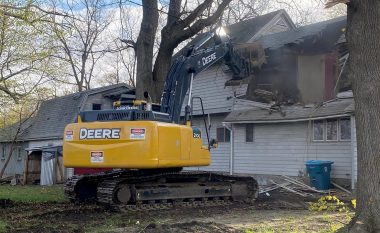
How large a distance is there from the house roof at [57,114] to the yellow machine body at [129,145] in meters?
19.9

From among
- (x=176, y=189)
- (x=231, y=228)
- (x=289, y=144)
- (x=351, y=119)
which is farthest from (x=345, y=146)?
(x=231, y=228)

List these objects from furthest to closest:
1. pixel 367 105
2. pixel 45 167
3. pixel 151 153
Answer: pixel 45 167 → pixel 151 153 → pixel 367 105

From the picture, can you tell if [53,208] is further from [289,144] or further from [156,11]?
[289,144]

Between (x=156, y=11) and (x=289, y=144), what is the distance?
313 inches

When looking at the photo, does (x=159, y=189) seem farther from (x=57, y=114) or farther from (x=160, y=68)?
(x=57, y=114)

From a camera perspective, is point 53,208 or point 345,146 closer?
point 53,208

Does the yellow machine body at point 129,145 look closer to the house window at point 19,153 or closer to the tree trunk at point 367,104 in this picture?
the tree trunk at point 367,104

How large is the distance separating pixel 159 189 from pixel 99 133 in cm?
216

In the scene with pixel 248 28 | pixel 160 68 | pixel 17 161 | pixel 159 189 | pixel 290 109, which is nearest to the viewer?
pixel 159 189

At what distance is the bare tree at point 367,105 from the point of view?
7355 mm

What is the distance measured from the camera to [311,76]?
21.9m

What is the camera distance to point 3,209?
1291cm

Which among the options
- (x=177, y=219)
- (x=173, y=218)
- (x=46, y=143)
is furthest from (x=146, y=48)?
(x=46, y=143)

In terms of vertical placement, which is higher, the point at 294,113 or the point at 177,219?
the point at 294,113
